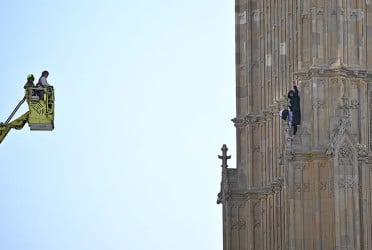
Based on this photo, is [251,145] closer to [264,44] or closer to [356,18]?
[264,44]

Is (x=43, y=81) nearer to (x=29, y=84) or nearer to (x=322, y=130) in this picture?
(x=29, y=84)

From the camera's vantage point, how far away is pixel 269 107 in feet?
155

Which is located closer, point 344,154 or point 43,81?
point 43,81

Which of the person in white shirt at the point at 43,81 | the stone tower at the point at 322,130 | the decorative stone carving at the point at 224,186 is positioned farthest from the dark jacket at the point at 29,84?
the decorative stone carving at the point at 224,186

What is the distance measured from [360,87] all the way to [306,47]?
2365mm

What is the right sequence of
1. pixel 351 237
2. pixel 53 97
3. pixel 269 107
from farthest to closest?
pixel 269 107
pixel 351 237
pixel 53 97

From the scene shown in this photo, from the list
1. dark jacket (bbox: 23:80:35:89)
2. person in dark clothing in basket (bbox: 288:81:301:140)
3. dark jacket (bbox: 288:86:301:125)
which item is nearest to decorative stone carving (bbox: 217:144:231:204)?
person in dark clothing in basket (bbox: 288:81:301:140)

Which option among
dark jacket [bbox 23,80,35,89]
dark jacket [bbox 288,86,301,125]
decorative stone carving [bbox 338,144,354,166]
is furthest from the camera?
dark jacket [bbox 288,86,301,125]

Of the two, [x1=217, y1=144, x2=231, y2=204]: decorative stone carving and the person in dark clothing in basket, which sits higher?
the person in dark clothing in basket

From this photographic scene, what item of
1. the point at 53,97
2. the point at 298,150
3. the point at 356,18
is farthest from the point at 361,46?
the point at 53,97

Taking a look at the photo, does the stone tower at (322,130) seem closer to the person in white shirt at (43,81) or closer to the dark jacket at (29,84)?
the person in white shirt at (43,81)

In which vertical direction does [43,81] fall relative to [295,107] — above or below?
below

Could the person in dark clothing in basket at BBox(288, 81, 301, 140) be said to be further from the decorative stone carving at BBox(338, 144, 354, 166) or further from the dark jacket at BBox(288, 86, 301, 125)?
the decorative stone carving at BBox(338, 144, 354, 166)

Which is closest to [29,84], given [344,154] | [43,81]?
[43,81]
